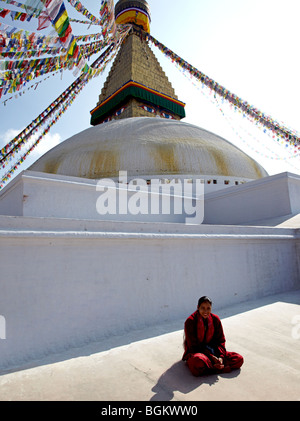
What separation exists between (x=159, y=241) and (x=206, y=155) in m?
5.38

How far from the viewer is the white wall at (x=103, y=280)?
2.68 m

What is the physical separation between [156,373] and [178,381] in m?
0.20

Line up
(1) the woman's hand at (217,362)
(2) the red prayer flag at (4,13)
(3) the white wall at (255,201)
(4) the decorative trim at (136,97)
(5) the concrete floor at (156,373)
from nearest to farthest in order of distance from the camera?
(5) the concrete floor at (156,373) < (1) the woman's hand at (217,362) < (2) the red prayer flag at (4,13) < (3) the white wall at (255,201) < (4) the decorative trim at (136,97)

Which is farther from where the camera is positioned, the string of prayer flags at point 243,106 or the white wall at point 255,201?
the string of prayer flags at point 243,106

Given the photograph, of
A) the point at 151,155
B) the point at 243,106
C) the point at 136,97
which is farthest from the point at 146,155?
the point at 136,97

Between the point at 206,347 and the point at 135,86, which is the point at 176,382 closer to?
the point at 206,347

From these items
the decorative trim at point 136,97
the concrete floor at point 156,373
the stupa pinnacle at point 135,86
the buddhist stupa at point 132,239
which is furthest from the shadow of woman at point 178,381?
the decorative trim at point 136,97

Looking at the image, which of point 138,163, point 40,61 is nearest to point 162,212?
point 138,163

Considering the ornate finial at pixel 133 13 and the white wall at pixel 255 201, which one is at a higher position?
the ornate finial at pixel 133 13

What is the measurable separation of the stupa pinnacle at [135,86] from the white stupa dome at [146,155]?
4239 millimetres

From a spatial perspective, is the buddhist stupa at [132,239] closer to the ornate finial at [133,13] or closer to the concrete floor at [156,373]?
the concrete floor at [156,373]

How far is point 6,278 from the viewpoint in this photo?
104 inches

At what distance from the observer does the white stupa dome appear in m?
7.73

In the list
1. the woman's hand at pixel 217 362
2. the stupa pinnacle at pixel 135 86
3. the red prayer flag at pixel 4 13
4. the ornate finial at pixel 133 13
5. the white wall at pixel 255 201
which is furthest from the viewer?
the ornate finial at pixel 133 13
